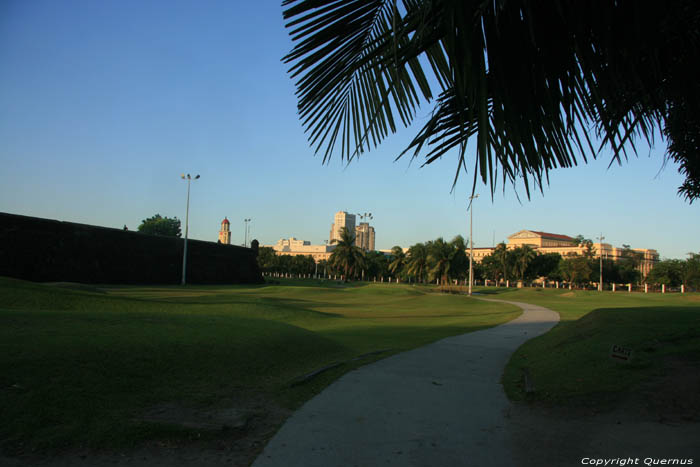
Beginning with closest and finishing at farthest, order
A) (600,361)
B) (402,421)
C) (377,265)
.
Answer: (402,421), (600,361), (377,265)

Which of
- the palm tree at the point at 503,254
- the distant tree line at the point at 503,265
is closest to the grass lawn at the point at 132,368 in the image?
the distant tree line at the point at 503,265

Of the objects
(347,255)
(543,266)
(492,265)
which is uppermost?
(347,255)

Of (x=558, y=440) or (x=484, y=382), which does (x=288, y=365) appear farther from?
(x=558, y=440)

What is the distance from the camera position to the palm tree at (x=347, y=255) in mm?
77500

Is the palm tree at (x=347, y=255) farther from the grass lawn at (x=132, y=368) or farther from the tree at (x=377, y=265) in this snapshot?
the grass lawn at (x=132, y=368)

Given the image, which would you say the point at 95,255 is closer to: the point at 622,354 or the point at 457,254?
the point at 622,354

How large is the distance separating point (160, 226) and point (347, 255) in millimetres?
48558

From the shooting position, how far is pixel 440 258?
62.1 m

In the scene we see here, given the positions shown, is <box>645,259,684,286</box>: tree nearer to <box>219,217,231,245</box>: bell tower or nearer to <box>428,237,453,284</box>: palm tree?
<box>428,237,453,284</box>: palm tree

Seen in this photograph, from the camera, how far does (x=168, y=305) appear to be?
18.7 m

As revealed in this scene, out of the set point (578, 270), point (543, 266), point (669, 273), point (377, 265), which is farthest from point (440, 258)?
point (377, 265)

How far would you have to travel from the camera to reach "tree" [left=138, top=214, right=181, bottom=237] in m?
101

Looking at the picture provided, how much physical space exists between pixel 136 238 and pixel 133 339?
40259mm

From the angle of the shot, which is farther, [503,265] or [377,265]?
[377,265]
